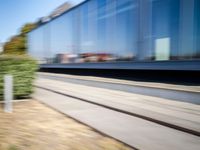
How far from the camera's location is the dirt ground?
544cm

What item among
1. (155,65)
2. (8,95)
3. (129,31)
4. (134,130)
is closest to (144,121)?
(134,130)

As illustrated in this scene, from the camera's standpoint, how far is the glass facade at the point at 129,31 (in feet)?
48.3

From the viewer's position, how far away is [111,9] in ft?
71.3

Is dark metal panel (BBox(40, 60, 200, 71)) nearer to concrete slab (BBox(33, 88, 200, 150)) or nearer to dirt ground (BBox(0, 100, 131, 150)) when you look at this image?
concrete slab (BBox(33, 88, 200, 150))

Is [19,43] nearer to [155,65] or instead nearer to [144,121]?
[155,65]

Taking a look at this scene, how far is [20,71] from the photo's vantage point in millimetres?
10836

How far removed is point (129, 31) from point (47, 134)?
13.4m

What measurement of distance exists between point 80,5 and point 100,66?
7254 millimetres

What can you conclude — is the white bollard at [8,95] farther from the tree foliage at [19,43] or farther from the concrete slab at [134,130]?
the tree foliage at [19,43]

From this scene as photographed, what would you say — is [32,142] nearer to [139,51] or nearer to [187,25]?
[187,25]

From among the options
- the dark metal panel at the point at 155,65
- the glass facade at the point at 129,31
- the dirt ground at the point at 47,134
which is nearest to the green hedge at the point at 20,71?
the dirt ground at the point at 47,134

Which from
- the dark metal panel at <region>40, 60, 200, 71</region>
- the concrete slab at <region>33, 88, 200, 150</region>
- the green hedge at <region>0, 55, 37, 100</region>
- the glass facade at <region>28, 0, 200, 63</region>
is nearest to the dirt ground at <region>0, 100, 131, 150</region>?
the concrete slab at <region>33, 88, 200, 150</region>

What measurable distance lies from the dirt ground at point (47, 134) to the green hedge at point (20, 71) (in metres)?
2.18

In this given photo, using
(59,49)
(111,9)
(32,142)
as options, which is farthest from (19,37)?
(32,142)
